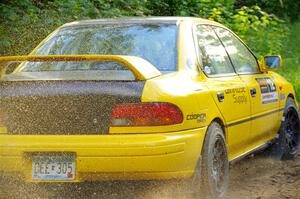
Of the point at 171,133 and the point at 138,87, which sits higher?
the point at 138,87

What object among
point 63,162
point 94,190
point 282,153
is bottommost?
→ point 282,153

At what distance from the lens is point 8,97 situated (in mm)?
4535

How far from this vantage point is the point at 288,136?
7.16 metres

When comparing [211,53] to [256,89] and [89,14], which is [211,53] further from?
[89,14]

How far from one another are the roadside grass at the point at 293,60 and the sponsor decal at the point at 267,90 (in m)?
4.19

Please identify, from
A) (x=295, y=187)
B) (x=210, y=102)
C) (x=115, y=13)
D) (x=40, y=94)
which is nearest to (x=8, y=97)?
(x=40, y=94)

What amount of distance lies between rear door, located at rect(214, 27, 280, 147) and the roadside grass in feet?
13.9

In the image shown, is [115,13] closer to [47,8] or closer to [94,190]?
[47,8]

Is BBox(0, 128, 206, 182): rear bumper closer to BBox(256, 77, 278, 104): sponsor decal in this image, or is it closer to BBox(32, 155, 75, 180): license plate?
BBox(32, 155, 75, 180): license plate

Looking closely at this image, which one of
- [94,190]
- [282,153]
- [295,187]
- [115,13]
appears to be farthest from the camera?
[115,13]

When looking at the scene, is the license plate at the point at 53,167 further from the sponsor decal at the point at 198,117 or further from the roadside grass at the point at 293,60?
the roadside grass at the point at 293,60

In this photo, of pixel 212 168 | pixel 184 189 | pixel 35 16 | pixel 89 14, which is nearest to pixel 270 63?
pixel 212 168

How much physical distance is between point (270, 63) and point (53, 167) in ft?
9.92

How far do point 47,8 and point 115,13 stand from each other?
3.87 ft
